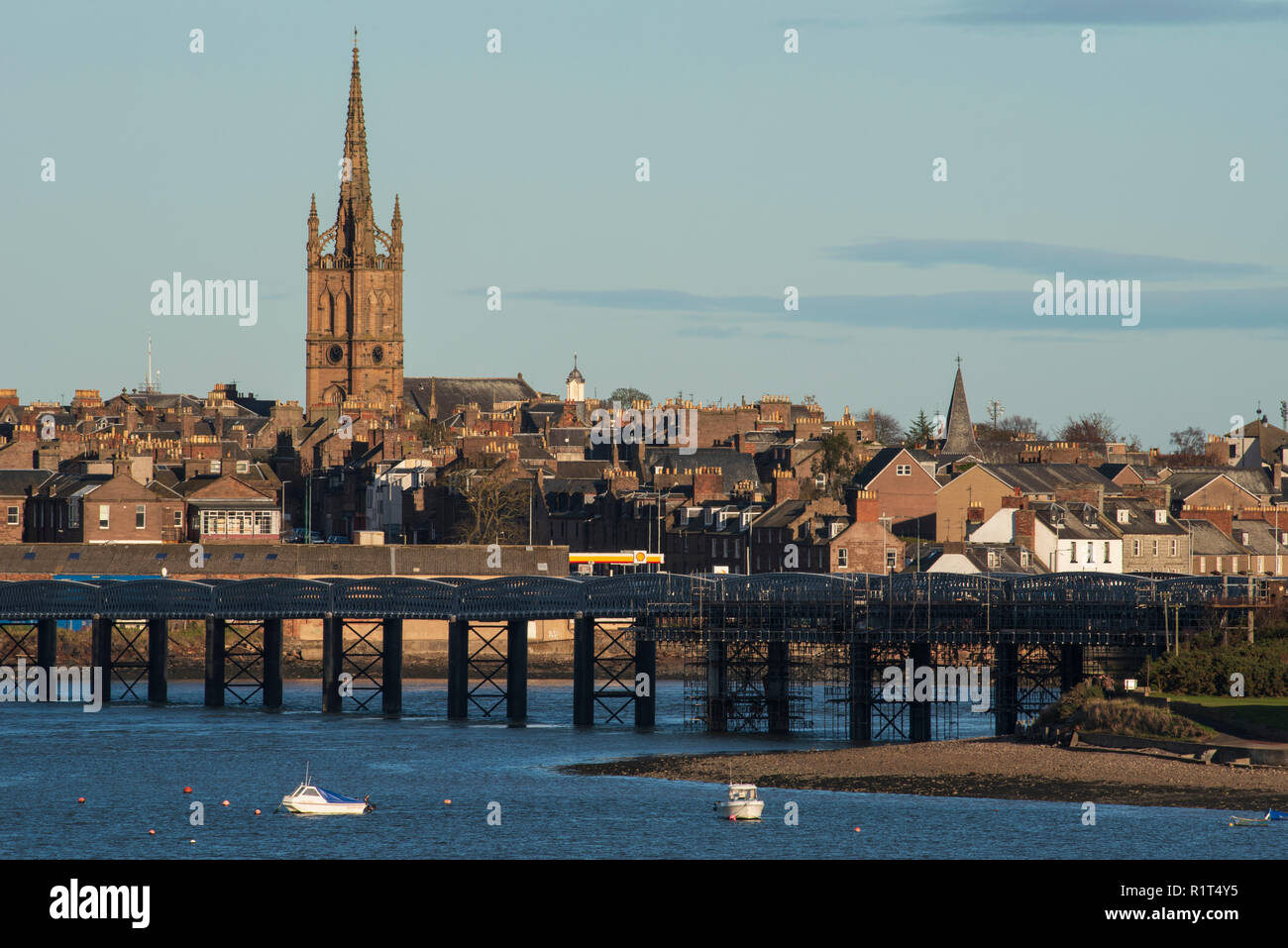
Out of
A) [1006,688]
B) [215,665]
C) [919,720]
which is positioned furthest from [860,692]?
[215,665]

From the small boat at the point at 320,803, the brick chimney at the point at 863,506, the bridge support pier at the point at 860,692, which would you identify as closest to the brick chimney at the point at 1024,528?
the brick chimney at the point at 863,506

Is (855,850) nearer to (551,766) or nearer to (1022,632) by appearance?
(551,766)

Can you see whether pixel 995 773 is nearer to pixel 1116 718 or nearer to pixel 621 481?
pixel 1116 718

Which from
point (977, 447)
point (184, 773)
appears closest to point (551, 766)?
point (184, 773)

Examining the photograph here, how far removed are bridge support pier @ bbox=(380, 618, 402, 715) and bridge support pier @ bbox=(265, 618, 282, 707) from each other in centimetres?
527

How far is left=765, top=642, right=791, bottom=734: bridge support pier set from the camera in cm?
9225

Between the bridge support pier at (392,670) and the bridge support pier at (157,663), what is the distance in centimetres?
1085

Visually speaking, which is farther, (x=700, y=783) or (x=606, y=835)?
(x=700, y=783)

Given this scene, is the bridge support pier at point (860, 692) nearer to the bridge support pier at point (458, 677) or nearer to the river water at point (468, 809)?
the river water at point (468, 809)

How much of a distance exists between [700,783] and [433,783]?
859cm

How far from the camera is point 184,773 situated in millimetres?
77000

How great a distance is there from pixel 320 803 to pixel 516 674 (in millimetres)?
29812

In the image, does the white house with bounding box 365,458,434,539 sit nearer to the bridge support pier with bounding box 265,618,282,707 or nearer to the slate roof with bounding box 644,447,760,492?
the slate roof with bounding box 644,447,760,492

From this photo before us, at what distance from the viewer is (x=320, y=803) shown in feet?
221
